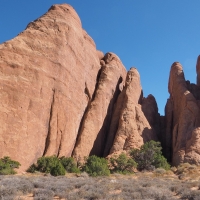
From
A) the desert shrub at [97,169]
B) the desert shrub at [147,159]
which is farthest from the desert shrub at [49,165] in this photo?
the desert shrub at [147,159]

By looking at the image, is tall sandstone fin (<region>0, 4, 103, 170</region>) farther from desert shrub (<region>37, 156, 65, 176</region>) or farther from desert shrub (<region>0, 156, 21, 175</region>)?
desert shrub (<region>37, 156, 65, 176</region>)

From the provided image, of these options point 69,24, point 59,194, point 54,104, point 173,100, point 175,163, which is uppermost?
point 69,24

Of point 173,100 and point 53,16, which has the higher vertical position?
point 53,16

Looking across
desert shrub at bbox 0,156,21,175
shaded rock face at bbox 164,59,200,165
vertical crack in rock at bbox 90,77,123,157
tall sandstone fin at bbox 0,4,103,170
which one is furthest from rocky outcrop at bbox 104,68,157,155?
desert shrub at bbox 0,156,21,175

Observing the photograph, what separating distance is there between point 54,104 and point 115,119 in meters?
12.7

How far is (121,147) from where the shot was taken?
37.7 metres

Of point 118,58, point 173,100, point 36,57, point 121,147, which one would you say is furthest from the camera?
point 118,58

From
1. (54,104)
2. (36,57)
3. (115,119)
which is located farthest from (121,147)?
(36,57)

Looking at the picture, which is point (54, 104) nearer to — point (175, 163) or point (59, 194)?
point (175, 163)

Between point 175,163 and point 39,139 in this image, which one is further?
point 175,163

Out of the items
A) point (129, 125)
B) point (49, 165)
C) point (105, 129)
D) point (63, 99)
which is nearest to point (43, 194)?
point (49, 165)

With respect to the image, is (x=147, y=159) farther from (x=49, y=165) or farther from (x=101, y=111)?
(x=49, y=165)

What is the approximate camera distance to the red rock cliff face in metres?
31.2

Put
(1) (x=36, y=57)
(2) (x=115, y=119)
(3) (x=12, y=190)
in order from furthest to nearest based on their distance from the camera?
(2) (x=115, y=119) → (1) (x=36, y=57) → (3) (x=12, y=190)
